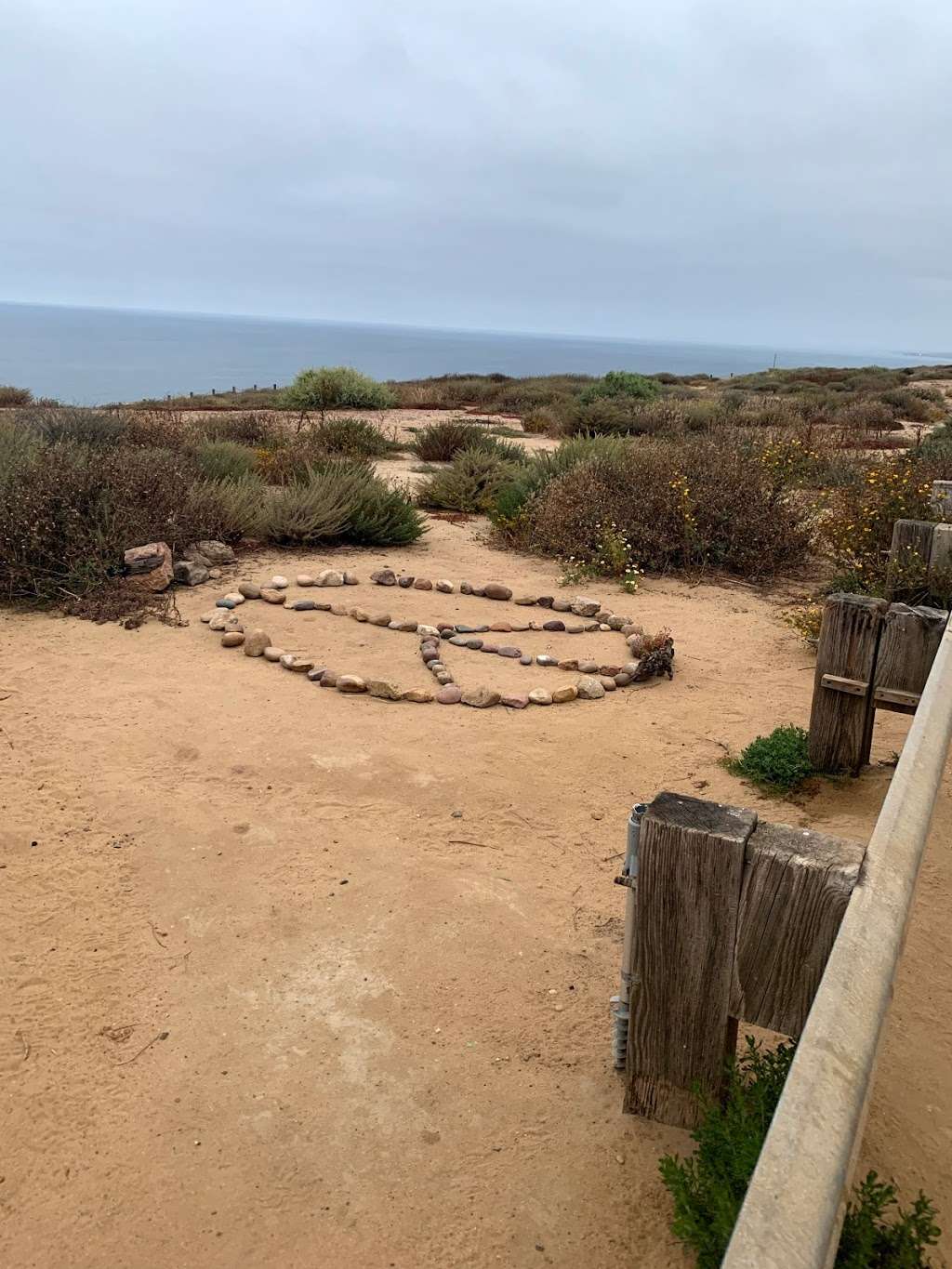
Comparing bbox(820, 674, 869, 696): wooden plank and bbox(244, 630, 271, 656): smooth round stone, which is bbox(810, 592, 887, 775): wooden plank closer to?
bbox(820, 674, 869, 696): wooden plank

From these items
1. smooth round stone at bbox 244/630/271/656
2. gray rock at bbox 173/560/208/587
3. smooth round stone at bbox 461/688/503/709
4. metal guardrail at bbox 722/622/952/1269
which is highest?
metal guardrail at bbox 722/622/952/1269

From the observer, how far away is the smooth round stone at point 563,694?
5.29 m

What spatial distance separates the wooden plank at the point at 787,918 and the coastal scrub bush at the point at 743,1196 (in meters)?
0.17

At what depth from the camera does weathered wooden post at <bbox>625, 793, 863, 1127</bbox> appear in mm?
1972

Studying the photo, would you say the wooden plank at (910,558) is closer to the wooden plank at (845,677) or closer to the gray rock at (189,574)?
the wooden plank at (845,677)

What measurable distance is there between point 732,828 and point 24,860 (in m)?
2.73

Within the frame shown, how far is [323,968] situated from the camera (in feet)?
9.89

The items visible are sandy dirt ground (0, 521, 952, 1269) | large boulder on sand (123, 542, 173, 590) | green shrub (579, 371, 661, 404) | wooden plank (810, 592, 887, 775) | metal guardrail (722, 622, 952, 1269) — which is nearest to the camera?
metal guardrail (722, 622, 952, 1269)

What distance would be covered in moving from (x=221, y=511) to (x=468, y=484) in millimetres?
3446

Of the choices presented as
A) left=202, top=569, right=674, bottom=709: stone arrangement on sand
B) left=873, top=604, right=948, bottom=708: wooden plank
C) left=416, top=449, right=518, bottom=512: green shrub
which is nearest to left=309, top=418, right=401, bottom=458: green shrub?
left=416, top=449, right=518, bottom=512: green shrub

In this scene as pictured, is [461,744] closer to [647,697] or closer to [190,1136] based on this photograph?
[647,697]

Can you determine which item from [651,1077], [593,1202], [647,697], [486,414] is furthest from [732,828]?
[486,414]

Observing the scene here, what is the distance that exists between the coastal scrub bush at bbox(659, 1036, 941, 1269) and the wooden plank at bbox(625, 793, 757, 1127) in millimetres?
105

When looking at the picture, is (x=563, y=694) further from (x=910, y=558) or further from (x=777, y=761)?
(x=910, y=558)
